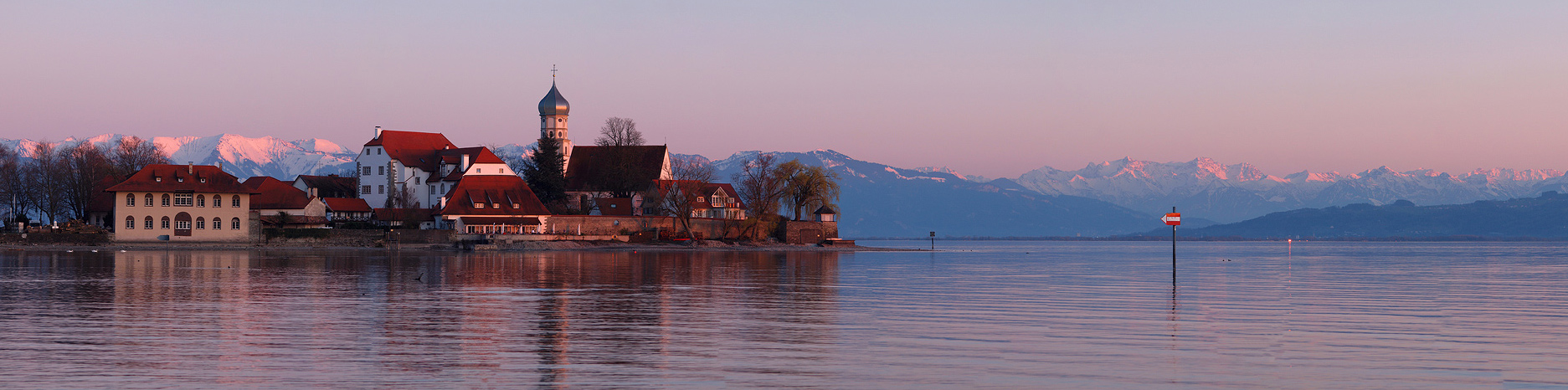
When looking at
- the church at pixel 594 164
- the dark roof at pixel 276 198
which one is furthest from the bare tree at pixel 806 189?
the dark roof at pixel 276 198

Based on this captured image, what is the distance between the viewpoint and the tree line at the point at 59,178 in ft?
362

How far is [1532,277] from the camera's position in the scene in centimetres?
5128

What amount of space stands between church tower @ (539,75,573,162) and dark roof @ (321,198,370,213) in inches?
942

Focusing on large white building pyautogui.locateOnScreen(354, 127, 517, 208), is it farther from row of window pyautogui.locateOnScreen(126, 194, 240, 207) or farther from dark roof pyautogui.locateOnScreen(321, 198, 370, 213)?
row of window pyautogui.locateOnScreen(126, 194, 240, 207)

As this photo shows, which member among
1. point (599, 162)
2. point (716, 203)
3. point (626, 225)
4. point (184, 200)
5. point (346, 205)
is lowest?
point (626, 225)

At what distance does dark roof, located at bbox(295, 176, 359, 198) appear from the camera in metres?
122

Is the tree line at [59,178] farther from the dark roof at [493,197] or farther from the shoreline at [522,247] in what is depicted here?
the dark roof at [493,197]

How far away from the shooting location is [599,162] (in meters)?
127

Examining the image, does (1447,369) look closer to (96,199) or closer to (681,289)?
(681,289)

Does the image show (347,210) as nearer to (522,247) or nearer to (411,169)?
(411,169)

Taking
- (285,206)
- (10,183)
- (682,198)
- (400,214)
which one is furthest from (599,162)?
(10,183)

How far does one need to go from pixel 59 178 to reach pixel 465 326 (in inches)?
4118

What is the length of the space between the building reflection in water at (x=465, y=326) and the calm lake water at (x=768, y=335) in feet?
0.31

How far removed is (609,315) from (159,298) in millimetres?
13219
